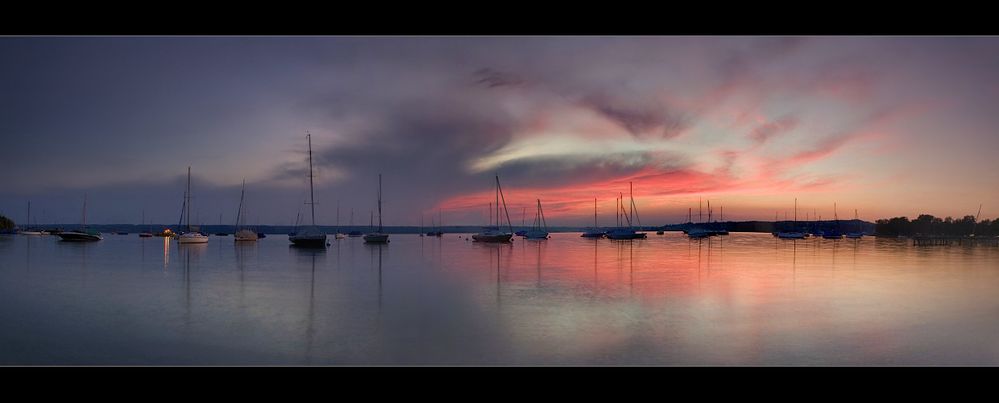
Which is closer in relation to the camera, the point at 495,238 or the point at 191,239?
the point at 191,239

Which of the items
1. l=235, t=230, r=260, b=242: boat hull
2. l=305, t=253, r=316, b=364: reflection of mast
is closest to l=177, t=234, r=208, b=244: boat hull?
l=235, t=230, r=260, b=242: boat hull

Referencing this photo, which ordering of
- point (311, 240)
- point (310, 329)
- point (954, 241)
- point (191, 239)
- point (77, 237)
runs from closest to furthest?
point (310, 329) < point (311, 240) < point (191, 239) < point (77, 237) < point (954, 241)

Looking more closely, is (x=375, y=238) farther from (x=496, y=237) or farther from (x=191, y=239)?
(x=191, y=239)

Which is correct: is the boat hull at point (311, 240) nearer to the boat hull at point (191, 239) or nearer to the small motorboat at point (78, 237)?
the boat hull at point (191, 239)

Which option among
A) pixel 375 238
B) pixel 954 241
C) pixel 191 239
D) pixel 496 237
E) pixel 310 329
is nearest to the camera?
pixel 310 329

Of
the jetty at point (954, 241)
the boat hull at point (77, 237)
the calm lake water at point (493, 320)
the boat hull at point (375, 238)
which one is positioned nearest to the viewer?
the calm lake water at point (493, 320)

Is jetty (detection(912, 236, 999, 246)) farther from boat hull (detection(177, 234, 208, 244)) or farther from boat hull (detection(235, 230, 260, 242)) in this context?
boat hull (detection(177, 234, 208, 244))

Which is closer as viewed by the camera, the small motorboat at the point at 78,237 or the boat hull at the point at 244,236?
the small motorboat at the point at 78,237

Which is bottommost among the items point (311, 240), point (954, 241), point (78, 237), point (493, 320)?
point (954, 241)

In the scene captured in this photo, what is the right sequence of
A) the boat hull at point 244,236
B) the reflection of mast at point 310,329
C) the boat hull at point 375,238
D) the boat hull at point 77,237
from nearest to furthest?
the reflection of mast at point 310,329 → the boat hull at point 77,237 → the boat hull at point 375,238 → the boat hull at point 244,236

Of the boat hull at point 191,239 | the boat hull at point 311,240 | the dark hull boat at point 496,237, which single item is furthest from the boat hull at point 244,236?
the dark hull boat at point 496,237

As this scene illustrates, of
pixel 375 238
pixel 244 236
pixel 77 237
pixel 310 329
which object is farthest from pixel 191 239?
pixel 310 329
